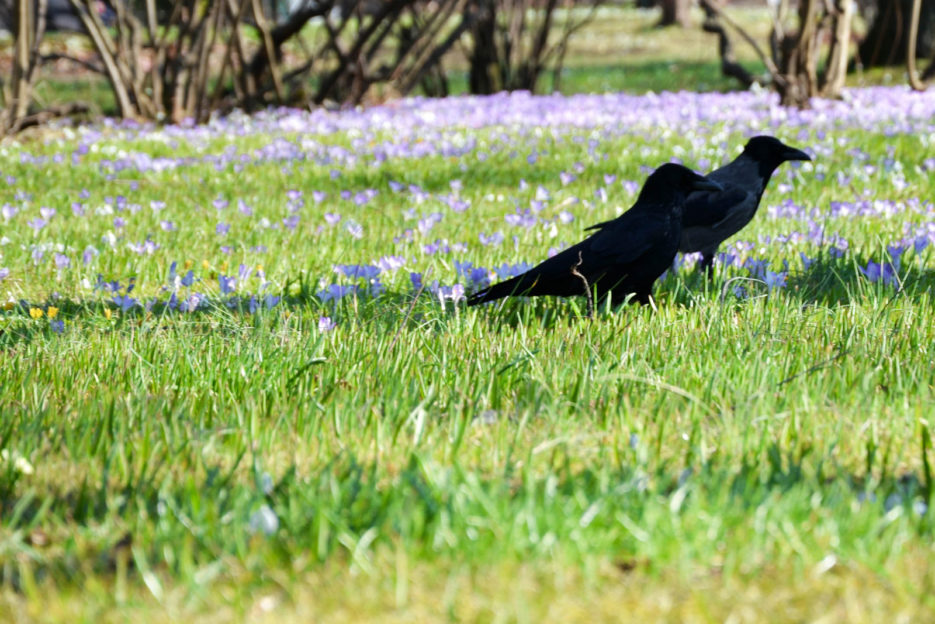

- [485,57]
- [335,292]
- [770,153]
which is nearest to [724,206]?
[770,153]

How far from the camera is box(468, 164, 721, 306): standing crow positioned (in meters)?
3.77

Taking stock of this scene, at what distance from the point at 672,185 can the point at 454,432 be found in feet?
6.51

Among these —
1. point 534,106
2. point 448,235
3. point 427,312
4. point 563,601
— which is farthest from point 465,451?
point 534,106

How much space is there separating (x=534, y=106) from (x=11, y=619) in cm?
1243

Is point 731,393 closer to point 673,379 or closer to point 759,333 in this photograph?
point 673,379

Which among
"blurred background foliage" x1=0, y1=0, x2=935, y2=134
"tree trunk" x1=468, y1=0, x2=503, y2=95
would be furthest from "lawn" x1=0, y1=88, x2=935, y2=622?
"tree trunk" x1=468, y1=0, x2=503, y2=95

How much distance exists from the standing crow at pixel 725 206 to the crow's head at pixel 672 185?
0.09 meters

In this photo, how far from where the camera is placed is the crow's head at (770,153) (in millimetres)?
4945

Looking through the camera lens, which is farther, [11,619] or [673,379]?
[673,379]

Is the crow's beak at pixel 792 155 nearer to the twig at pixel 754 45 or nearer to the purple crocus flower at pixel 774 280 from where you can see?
the purple crocus flower at pixel 774 280

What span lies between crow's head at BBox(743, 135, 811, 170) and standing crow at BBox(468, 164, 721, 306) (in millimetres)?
1175

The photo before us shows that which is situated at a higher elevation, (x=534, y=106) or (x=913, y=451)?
(x=534, y=106)

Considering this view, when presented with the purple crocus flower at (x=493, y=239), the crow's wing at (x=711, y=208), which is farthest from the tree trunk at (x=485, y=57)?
the crow's wing at (x=711, y=208)

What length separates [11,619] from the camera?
170cm
